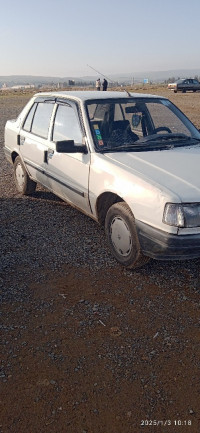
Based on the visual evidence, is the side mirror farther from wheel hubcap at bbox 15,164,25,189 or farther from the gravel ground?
wheel hubcap at bbox 15,164,25,189

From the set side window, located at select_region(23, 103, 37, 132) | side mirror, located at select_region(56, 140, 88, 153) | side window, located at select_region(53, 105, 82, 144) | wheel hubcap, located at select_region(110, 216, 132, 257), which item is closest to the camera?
wheel hubcap, located at select_region(110, 216, 132, 257)

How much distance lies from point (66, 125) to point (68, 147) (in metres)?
0.77

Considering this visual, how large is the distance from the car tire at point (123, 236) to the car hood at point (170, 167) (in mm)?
425

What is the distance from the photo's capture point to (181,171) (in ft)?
11.7

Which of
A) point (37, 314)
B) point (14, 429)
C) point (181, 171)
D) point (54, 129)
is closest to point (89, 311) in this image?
point (37, 314)

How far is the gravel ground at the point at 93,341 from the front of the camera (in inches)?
89.6

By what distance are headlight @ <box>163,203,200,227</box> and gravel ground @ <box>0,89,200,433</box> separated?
758 millimetres

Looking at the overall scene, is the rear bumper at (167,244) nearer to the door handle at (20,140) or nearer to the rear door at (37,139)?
the rear door at (37,139)

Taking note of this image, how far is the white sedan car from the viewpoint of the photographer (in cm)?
323

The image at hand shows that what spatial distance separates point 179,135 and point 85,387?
3.15m

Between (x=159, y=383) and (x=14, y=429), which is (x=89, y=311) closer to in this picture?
(x=159, y=383)

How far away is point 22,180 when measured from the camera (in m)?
6.23

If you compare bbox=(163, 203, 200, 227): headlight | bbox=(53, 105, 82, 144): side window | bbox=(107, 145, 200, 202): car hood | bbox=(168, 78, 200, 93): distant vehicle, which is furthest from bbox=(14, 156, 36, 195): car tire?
bbox=(168, 78, 200, 93): distant vehicle

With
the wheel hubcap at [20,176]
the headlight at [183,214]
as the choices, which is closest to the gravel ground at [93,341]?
the headlight at [183,214]
